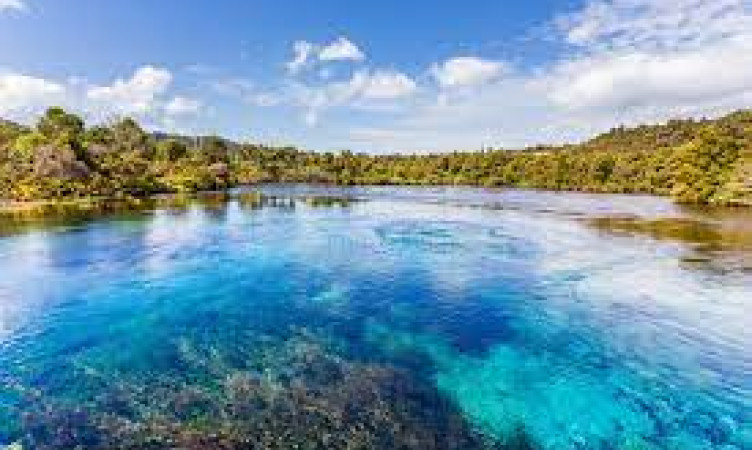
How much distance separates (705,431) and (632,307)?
11.4m

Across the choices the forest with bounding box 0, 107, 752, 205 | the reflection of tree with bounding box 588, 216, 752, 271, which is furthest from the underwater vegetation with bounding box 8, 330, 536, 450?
the forest with bounding box 0, 107, 752, 205

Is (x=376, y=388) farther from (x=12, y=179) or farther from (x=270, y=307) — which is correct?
(x=12, y=179)

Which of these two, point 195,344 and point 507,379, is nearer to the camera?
point 507,379

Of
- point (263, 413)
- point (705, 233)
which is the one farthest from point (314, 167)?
point (263, 413)

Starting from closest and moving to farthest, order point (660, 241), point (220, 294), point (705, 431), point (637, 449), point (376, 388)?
point (637, 449) → point (705, 431) → point (376, 388) → point (220, 294) → point (660, 241)

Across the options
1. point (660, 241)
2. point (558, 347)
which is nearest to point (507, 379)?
point (558, 347)

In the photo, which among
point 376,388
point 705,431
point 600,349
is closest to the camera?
point 705,431

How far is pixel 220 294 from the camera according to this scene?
91.9ft

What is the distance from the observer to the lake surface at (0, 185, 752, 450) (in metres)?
14.4

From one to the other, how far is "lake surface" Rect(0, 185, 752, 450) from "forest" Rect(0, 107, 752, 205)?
139 ft

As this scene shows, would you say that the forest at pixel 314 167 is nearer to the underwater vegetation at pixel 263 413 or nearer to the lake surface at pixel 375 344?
the lake surface at pixel 375 344

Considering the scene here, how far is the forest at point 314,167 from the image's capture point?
80.4 m

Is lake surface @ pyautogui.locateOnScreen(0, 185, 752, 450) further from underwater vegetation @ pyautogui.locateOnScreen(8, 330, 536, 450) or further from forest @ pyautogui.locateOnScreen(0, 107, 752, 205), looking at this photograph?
forest @ pyautogui.locateOnScreen(0, 107, 752, 205)

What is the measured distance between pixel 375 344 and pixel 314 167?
157 metres
